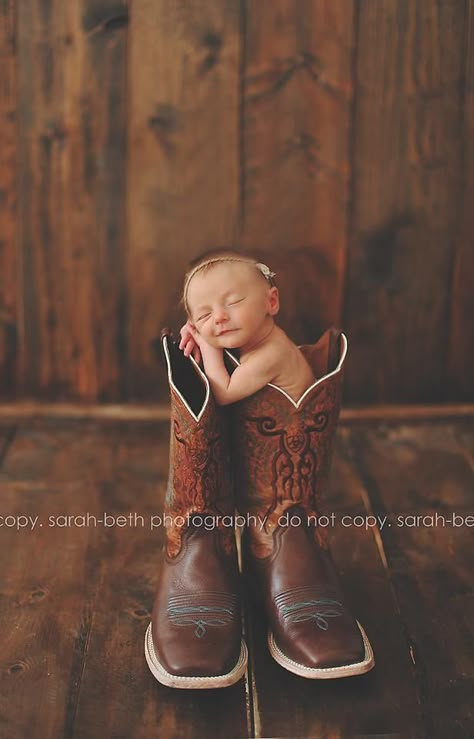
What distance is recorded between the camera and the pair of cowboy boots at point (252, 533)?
1.18 metres

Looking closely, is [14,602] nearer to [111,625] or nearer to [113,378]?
[111,625]

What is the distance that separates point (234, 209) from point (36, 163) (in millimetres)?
412

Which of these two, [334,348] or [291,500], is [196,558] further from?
[334,348]

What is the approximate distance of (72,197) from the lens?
1.92 metres

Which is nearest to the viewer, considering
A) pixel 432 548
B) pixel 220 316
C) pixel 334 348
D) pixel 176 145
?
pixel 220 316

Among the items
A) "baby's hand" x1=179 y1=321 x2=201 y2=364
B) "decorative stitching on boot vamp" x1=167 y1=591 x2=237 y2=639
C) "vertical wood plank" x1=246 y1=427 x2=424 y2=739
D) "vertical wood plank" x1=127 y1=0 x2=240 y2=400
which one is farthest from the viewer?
"vertical wood plank" x1=127 y1=0 x2=240 y2=400

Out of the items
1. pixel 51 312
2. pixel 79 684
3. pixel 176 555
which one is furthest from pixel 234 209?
pixel 79 684

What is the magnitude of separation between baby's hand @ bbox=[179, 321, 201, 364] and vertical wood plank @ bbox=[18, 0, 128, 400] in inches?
26.3

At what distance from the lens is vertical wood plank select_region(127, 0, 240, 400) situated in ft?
5.95

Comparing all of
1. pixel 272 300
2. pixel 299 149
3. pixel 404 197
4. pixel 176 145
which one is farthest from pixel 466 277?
pixel 272 300

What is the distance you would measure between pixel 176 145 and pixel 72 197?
0.24 m

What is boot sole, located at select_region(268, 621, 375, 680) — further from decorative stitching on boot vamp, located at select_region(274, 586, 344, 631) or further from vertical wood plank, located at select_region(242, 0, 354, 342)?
vertical wood plank, located at select_region(242, 0, 354, 342)

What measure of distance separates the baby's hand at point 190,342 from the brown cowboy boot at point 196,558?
0.05 feet

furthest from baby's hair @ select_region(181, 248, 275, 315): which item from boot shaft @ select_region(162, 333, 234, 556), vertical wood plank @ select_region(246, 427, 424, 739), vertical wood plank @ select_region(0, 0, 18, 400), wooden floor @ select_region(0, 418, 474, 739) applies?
vertical wood plank @ select_region(0, 0, 18, 400)
